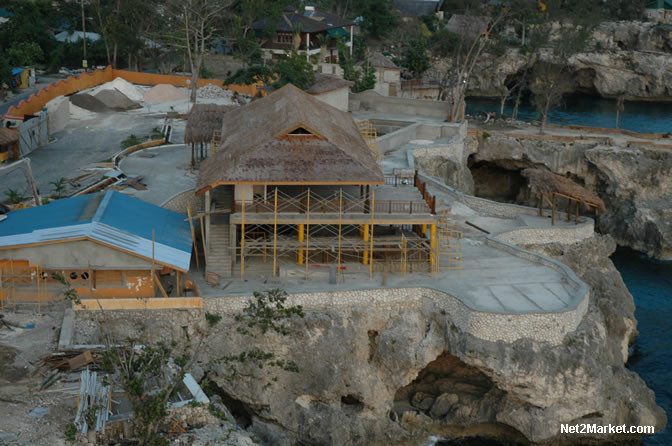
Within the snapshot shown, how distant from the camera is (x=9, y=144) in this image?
60.2 metres

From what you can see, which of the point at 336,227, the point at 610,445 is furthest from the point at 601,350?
the point at 336,227

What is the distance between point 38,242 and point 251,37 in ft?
195

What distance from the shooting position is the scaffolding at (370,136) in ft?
199

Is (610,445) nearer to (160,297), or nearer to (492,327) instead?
(492,327)

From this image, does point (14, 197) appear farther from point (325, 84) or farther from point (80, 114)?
point (325, 84)

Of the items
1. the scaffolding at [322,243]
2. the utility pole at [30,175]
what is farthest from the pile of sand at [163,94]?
the scaffolding at [322,243]

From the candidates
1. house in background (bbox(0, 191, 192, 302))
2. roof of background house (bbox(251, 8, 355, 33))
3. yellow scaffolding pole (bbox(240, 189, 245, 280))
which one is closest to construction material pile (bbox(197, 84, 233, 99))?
roof of background house (bbox(251, 8, 355, 33))

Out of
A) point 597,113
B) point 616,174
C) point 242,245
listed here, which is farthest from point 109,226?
point 597,113

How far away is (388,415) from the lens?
42.6 meters

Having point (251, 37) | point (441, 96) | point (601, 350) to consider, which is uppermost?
point (251, 37)

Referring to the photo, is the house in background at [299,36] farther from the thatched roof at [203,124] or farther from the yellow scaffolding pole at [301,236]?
the yellow scaffolding pole at [301,236]

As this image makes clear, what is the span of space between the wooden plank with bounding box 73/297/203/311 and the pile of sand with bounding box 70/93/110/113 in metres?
42.1

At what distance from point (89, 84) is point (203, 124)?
108 feet

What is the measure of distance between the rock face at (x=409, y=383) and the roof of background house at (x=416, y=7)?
10125 centimetres
